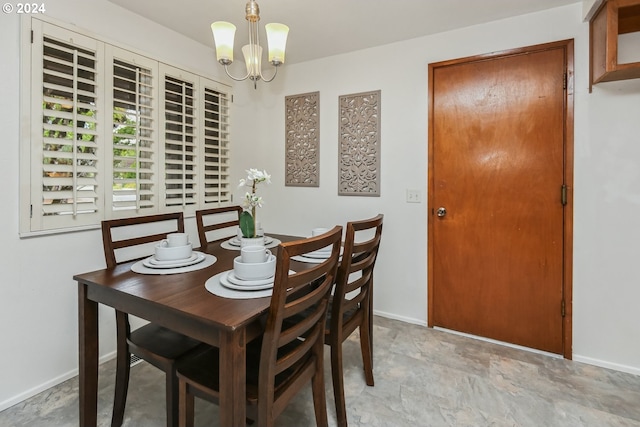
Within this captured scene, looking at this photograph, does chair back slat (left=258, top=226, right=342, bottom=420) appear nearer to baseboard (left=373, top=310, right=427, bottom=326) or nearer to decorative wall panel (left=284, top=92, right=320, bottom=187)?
baseboard (left=373, top=310, right=427, bottom=326)

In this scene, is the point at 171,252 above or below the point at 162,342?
above

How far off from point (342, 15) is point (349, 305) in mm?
1908

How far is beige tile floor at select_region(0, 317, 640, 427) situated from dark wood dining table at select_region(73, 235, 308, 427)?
40cm

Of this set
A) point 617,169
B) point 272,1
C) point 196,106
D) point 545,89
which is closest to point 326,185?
point 196,106

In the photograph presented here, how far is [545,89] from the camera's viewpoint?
2145 millimetres

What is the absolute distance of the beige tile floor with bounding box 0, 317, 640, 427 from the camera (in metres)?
1.59

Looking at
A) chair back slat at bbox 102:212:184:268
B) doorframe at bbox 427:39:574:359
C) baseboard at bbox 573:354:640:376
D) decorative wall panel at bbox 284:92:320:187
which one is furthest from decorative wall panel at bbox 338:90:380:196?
baseboard at bbox 573:354:640:376

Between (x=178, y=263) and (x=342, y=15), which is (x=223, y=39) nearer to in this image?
(x=342, y=15)

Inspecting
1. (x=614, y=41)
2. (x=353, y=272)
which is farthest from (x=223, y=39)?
(x=614, y=41)

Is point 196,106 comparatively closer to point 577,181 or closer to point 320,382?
point 320,382

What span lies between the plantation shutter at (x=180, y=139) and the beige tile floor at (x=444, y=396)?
1245 mm

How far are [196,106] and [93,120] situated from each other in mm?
833

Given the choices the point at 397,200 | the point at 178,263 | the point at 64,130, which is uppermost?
the point at 64,130

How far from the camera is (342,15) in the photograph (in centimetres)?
221
